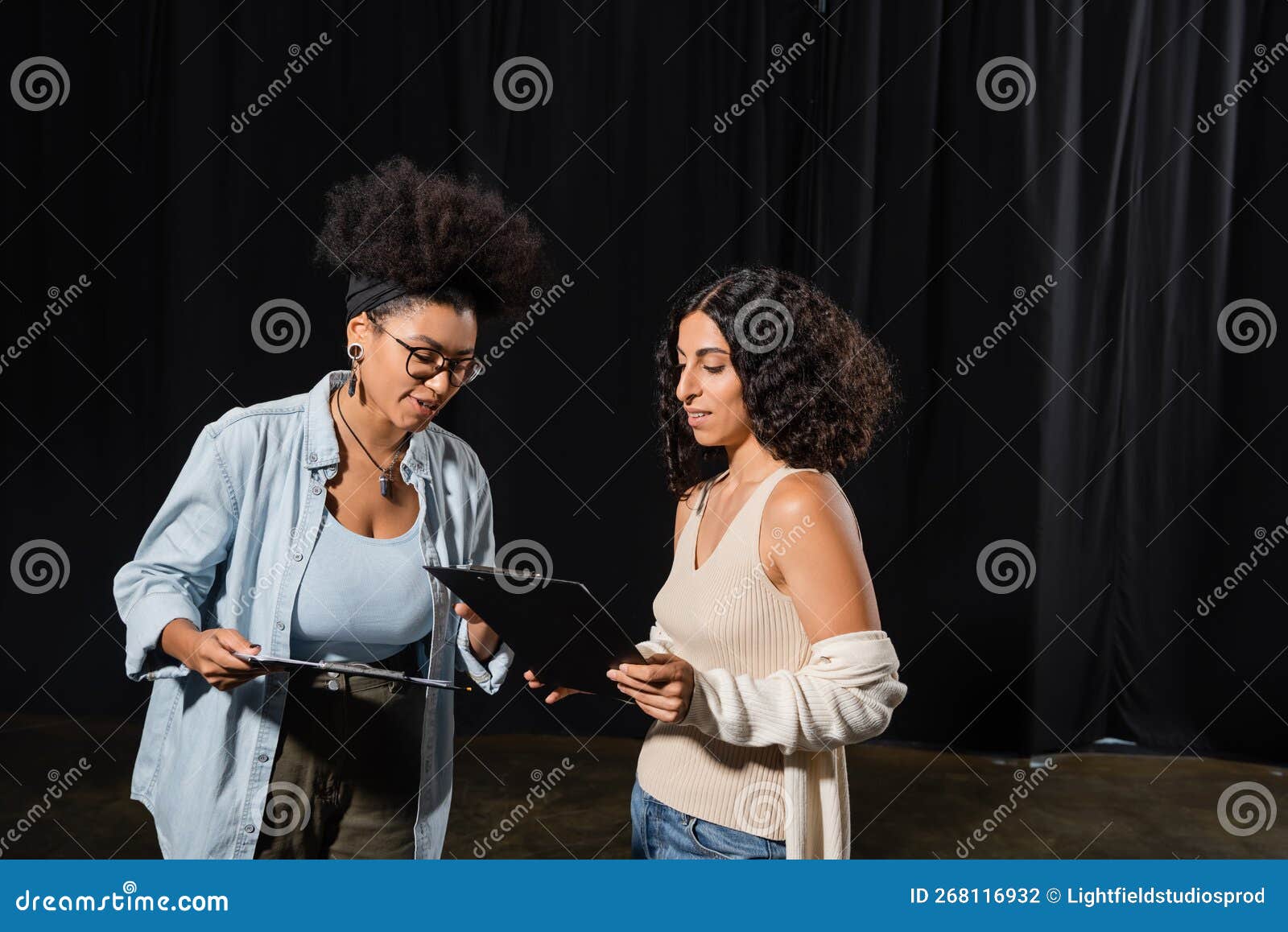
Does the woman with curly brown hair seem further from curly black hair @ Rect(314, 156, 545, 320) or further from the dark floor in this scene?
the dark floor

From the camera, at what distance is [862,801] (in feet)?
12.7

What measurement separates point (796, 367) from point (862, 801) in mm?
2650

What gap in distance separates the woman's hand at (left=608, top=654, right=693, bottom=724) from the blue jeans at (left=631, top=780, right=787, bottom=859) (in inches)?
7.7

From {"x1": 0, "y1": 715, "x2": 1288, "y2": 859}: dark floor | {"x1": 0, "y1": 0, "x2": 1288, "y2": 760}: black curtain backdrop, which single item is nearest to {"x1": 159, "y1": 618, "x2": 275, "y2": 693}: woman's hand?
{"x1": 0, "y1": 715, "x2": 1288, "y2": 859}: dark floor

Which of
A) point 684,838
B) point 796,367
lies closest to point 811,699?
point 684,838

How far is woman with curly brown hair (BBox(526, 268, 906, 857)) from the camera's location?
145 centimetres

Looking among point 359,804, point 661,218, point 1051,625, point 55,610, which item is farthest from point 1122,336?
point 55,610

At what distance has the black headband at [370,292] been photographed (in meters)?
1.81

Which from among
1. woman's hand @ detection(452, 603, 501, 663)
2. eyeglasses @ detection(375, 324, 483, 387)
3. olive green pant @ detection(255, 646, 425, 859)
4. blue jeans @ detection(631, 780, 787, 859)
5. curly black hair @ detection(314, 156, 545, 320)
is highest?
curly black hair @ detection(314, 156, 545, 320)

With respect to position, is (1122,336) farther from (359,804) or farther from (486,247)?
(359,804)

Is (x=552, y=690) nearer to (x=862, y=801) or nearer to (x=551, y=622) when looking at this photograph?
(x=551, y=622)

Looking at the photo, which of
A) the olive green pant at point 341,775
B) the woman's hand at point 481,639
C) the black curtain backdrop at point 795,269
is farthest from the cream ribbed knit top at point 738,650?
the black curtain backdrop at point 795,269

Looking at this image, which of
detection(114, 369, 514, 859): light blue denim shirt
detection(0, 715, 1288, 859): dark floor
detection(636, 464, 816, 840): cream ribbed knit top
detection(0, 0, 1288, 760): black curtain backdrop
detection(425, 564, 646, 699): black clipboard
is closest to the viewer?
detection(425, 564, 646, 699): black clipboard

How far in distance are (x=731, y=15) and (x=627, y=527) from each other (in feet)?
6.32
